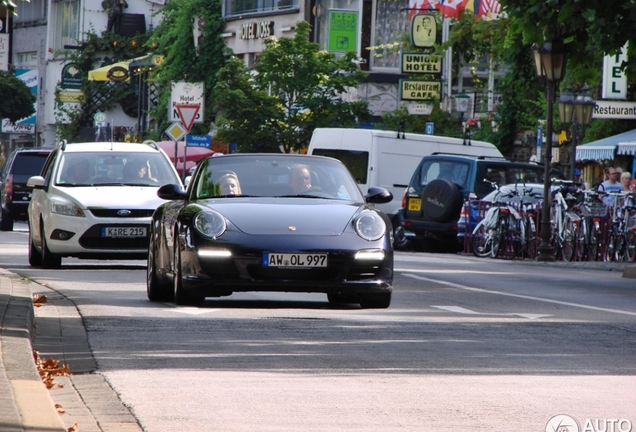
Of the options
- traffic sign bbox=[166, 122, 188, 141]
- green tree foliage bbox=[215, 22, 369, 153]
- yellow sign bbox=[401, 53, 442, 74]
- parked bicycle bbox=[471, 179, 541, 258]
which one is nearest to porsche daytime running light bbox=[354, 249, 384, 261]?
parked bicycle bbox=[471, 179, 541, 258]

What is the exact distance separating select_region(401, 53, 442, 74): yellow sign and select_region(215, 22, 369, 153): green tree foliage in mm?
1838

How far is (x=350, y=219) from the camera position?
43.0 ft

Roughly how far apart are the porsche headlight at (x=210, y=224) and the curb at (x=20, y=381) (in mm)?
1448

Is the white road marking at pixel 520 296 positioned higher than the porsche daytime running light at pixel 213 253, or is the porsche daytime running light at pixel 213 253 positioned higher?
the porsche daytime running light at pixel 213 253

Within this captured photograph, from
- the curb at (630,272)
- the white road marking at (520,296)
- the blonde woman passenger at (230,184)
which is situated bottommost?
the curb at (630,272)

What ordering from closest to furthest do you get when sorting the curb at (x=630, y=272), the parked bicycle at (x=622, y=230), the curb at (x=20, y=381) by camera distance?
the curb at (x=20, y=381) < the curb at (x=630, y=272) < the parked bicycle at (x=622, y=230)

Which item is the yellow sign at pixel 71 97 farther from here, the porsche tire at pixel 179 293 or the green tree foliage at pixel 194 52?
the porsche tire at pixel 179 293

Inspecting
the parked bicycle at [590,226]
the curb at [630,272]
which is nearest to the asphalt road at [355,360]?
the curb at [630,272]

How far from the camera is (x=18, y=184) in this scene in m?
36.8

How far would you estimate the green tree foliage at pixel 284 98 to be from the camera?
159 ft

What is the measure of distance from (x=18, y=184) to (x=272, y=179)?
2358 centimetres

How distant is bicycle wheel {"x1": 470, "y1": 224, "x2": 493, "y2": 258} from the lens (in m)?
29.7

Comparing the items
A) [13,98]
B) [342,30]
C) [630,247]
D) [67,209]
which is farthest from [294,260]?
[13,98]

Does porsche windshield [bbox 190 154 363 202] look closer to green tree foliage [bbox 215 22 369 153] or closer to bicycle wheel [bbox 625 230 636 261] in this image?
bicycle wheel [bbox 625 230 636 261]
